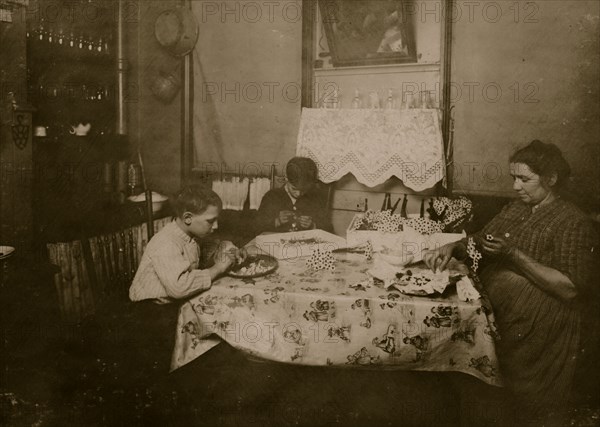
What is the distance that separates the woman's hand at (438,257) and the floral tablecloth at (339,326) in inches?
13.9

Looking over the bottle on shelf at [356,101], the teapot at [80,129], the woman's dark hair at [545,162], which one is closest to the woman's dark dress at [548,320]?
the woman's dark hair at [545,162]

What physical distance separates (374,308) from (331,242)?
87 cm

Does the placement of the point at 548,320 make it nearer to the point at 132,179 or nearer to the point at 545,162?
the point at 545,162

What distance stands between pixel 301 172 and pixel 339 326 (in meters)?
2.14

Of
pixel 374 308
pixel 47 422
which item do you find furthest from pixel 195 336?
pixel 47 422

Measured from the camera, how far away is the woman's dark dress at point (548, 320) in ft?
9.27

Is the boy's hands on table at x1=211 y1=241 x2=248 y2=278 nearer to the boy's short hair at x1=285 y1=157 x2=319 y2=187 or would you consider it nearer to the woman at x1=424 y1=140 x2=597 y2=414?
the woman at x1=424 y1=140 x2=597 y2=414

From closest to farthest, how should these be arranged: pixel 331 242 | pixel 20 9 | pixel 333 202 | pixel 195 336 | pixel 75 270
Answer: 1. pixel 195 336
2. pixel 331 242
3. pixel 20 9
4. pixel 75 270
5. pixel 333 202

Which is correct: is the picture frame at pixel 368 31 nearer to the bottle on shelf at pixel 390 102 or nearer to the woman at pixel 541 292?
the bottle on shelf at pixel 390 102

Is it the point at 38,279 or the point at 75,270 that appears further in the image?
Result: the point at 75,270

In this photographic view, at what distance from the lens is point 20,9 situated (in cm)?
366

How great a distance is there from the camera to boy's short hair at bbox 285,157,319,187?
4215 millimetres

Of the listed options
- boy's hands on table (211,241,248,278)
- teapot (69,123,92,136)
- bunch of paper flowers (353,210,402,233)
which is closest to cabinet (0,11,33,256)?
teapot (69,123,92,136)

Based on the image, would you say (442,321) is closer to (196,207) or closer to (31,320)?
(196,207)
